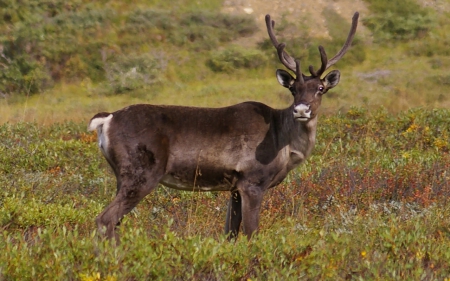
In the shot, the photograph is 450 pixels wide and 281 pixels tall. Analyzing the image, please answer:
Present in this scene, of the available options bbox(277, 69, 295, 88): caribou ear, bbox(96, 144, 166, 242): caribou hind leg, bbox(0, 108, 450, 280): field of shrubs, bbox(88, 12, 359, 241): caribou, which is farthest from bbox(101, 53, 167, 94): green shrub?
bbox(96, 144, 166, 242): caribou hind leg

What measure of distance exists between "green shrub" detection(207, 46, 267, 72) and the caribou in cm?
2144

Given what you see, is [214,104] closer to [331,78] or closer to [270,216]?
[270,216]

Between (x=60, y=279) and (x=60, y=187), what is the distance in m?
5.06

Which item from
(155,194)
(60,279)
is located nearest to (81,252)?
(60,279)

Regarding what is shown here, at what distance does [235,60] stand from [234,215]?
21.8 metres

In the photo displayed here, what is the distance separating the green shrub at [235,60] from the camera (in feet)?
97.0

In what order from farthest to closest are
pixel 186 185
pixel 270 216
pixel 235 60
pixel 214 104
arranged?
pixel 235 60 < pixel 214 104 < pixel 270 216 < pixel 186 185

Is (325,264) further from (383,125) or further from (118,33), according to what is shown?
(118,33)

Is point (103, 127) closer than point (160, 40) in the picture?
Yes

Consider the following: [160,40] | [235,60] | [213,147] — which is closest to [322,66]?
[213,147]

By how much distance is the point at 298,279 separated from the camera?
18.6ft

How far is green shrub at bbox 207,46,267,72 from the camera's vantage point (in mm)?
29578

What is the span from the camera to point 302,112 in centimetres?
762

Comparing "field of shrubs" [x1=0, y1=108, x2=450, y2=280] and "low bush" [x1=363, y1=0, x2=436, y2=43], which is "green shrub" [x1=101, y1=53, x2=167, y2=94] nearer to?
"low bush" [x1=363, y1=0, x2=436, y2=43]
